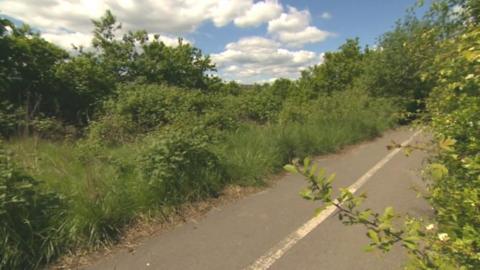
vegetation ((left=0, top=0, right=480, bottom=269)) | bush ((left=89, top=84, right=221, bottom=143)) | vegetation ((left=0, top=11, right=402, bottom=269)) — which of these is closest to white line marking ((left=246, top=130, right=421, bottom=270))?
vegetation ((left=0, top=0, right=480, bottom=269))

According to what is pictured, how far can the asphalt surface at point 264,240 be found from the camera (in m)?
3.79

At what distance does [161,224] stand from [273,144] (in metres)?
4.42

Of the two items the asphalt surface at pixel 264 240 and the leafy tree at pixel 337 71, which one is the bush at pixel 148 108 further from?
Result: the leafy tree at pixel 337 71

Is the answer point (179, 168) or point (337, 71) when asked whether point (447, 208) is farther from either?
point (337, 71)

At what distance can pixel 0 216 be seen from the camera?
357 centimetres

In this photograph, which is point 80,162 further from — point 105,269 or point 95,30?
point 95,30

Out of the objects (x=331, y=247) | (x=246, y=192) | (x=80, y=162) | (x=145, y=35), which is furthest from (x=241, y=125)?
(x=145, y=35)

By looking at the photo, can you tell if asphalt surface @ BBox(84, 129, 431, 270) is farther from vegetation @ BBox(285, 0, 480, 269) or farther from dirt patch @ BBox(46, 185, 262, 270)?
vegetation @ BBox(285, 0, 480, 269)

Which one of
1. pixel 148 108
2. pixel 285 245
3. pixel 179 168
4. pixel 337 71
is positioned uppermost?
pixel 337 71

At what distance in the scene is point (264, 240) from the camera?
4336mm

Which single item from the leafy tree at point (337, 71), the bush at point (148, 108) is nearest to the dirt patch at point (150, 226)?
the bush at point (148, 108)

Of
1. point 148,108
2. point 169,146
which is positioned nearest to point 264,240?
point 169,146

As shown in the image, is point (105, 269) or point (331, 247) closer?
point (105, 269)

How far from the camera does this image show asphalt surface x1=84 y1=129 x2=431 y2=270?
12.4ft
